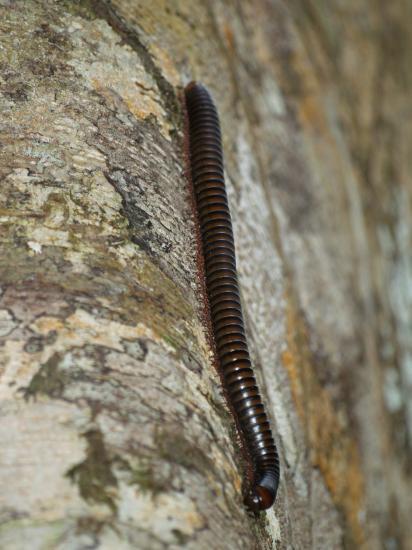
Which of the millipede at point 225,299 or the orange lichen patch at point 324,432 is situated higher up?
the millipede at point 225,299

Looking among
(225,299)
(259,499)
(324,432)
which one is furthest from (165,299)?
(324,432)

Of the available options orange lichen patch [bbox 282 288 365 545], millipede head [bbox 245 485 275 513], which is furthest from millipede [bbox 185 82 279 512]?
orange lichen patch [bbox 282 288 365 545]

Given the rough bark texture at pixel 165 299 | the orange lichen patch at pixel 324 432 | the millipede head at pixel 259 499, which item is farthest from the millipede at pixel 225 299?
the orange lichen patch at pixel 324 432

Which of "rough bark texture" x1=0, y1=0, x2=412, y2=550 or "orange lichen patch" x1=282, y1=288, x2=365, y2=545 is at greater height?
"rough bark texture" x1=0, y1=0, x2=412, y2=550

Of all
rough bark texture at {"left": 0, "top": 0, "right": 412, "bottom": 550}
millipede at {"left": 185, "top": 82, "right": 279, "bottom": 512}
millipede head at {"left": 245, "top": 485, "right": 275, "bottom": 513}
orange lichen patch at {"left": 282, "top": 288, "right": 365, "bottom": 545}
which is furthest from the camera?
orange lichen patch at {"left": 282, "top": 288, "right": 365, "bottom": 545}

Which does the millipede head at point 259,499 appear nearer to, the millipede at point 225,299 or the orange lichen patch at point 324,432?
the millipede at point 225,299

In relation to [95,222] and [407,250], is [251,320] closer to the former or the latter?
[95,222]

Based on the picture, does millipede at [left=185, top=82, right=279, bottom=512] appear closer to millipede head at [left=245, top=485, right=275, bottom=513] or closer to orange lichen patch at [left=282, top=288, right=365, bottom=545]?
millipede head at [left=245, top=485, right=275, bottom=513]
